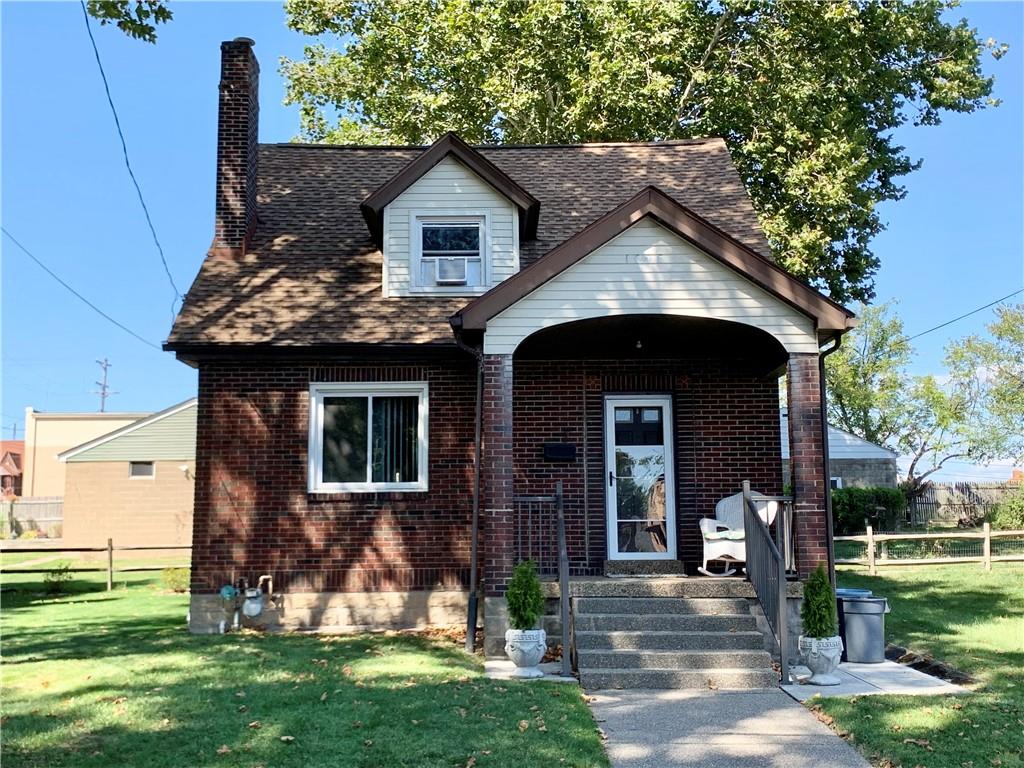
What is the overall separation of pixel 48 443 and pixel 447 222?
46.3 m

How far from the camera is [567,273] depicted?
396 inches

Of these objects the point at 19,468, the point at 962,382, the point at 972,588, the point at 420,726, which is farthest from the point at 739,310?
the point at 19,468

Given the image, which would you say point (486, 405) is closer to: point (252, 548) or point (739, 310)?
point (739, 310)

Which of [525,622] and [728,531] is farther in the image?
[728,531]

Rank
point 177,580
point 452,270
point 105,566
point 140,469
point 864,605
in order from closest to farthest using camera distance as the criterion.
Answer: point 864,605, point 452,270, point 177,580, point 105,566, point 140,469

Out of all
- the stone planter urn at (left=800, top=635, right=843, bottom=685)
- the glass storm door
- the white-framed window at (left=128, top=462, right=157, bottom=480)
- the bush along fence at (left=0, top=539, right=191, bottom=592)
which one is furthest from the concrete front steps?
the white-framed window at (left=128, top=462, right=157, bottom=480)

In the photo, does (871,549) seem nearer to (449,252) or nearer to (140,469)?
(449,252)

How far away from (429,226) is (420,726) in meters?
8.05

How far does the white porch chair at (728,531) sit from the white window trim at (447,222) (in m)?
4.53

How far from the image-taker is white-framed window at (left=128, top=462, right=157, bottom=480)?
93.8 ft

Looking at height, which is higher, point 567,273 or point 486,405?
point 567,273

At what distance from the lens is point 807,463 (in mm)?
9805

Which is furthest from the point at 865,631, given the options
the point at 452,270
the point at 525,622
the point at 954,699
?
the point at 452,270

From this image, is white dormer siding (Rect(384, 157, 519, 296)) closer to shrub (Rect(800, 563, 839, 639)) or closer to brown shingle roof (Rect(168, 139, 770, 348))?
brown shingle roof (Rect(168, 139, 770, 348))
